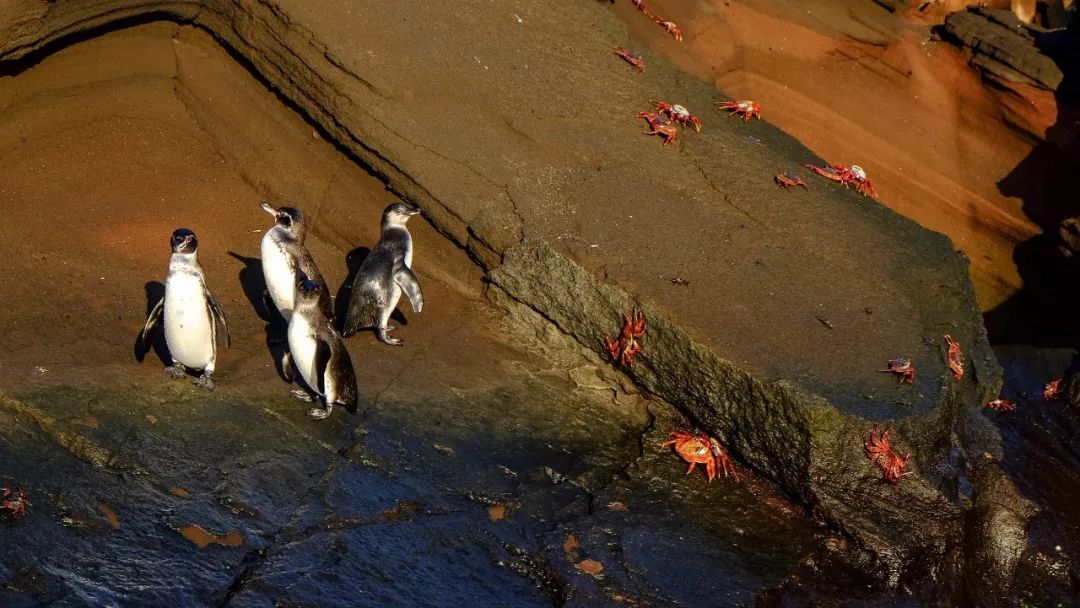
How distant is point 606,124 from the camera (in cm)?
891

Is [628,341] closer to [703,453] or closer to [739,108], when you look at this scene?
[703,453]

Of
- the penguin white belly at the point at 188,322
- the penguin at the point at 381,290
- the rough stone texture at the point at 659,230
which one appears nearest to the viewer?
the penguin white belly at the point at 188,322

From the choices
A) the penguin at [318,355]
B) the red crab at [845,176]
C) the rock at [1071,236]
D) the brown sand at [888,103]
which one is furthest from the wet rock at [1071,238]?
the penguin at [318,355]

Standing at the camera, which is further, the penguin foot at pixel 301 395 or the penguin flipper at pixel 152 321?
the penguin foot at pixel 301 395

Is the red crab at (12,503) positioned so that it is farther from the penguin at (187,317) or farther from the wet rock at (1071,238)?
the wet rock at (1071,238)

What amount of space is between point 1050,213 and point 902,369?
29.4ft

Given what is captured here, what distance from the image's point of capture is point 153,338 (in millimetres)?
6832

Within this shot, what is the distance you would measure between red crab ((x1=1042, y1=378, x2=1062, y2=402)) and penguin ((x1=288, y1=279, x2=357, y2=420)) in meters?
7.83

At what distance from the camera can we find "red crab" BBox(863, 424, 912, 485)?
6.76 metres

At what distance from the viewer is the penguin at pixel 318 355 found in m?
6.62

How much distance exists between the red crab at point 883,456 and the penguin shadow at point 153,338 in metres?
4.27

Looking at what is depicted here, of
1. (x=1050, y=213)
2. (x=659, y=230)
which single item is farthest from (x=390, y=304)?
(x=1050, y=213)

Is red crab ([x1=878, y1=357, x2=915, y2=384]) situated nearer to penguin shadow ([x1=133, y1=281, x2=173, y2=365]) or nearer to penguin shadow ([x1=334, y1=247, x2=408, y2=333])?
penguin shadow ([x1=334, y1=247, x2=408, y2=333])

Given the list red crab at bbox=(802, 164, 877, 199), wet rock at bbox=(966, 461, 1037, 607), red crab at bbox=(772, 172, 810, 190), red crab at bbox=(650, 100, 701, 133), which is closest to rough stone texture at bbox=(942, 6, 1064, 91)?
red crab at bbox=(802, 164, 877, 199)
